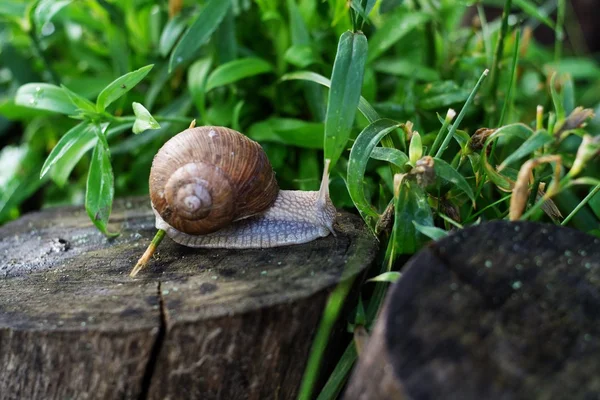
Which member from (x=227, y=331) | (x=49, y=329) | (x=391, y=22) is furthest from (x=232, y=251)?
(x=391, y=22)

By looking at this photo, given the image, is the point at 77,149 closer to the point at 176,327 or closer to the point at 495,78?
the point at 176,327

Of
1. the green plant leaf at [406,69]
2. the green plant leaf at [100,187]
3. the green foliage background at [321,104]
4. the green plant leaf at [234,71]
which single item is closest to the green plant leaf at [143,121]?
the green foliage background at [321,104]

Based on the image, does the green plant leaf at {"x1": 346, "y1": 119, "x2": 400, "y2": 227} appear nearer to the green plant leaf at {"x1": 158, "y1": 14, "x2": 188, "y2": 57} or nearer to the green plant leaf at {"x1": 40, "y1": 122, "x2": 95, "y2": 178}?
the green plant leaf at {"x1": 40, "y1": 122, "x2": 95, "y2": 178}

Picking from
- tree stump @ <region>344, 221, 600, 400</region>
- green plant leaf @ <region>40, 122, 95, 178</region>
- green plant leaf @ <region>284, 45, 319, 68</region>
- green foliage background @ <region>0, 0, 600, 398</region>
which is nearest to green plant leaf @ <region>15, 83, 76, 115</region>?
green foliage background @ <region>0, 0, 600, 398</region>

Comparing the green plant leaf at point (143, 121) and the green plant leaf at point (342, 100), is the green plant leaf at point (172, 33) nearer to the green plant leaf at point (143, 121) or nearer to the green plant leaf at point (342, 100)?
the green plant leaf at point (143, 121)

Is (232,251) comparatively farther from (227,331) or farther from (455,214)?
(455,214)
